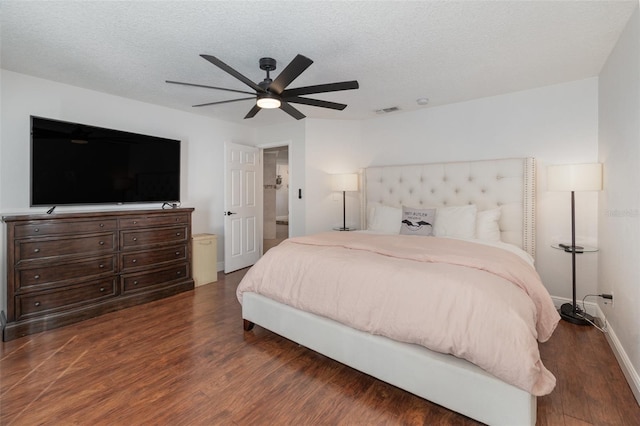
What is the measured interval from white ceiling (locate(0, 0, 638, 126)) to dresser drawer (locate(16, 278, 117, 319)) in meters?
2.00

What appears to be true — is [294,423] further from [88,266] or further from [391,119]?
[391,119]

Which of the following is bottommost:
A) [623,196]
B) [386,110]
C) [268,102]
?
[623,196]

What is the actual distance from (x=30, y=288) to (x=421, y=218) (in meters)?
3.71

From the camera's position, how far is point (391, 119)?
4.19 meters

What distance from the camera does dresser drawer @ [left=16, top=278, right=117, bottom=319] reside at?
2.52 meters

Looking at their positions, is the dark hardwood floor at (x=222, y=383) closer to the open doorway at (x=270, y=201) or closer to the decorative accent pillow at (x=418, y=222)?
the decorative accent pillow at (x=418, y=222)

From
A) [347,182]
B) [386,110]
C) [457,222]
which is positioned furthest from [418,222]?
[386,110]

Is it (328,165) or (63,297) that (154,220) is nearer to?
(63,297)

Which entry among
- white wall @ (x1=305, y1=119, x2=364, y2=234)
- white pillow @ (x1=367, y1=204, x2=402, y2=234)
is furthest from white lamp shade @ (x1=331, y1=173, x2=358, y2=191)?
white pillow @ (x1=367, y1=204, x2=402, y2=234)

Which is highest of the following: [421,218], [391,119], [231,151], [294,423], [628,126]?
[391,119]

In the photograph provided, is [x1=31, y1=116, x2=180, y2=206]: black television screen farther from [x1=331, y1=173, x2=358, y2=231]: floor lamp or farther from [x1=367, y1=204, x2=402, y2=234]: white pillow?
[x1=367, y1=204, x2=402, y2=234]: white pillow

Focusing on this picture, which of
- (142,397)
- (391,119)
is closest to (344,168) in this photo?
(391,119)

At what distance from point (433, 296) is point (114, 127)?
12.5 feet

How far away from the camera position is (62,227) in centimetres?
271
